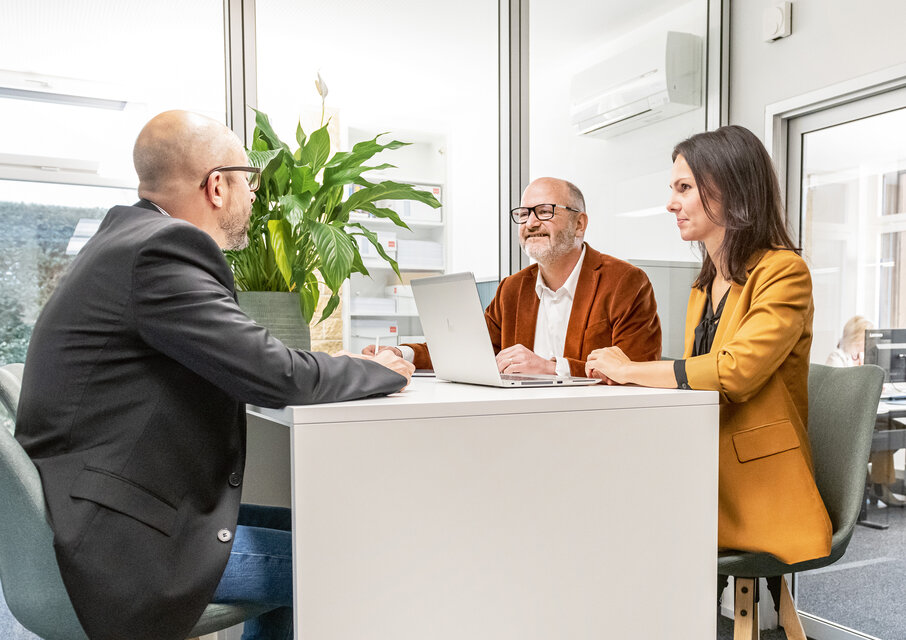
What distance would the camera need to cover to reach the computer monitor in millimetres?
2540

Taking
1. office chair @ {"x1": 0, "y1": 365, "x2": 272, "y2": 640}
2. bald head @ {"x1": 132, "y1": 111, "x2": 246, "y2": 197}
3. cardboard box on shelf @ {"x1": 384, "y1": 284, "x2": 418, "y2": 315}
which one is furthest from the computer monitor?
office chair @ {"x1": 0, "y1": 365, "x2": 272, "y2": 640}

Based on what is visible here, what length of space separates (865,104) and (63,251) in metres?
2.75

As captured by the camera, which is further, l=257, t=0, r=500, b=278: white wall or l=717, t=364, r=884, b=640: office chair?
l=257, t=0, r=500, b=278: white wall

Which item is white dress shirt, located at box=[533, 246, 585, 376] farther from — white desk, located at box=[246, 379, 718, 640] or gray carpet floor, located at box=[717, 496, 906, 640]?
gray carpet floor, located at box=[717, 496, 906, 640]

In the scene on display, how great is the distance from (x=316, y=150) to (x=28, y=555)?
112cm

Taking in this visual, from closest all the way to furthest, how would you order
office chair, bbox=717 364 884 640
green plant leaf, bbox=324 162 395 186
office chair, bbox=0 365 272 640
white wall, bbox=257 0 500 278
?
office chair, bbox=0 365 272 640 → office chair, bbox=717 364 884 640 → green plant leaf, bbox=324 162 395 186 → white wall, bbox=257 0 500 278

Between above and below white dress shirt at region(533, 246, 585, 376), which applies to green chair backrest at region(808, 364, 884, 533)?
below

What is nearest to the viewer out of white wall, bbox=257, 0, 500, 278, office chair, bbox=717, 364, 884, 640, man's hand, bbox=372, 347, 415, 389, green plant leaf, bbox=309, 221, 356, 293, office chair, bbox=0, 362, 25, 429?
man's hand, bbox=372, 347, 415, 389

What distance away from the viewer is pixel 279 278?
5.82 feet

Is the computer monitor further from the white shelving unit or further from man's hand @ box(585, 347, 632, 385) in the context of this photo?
the white shelving unit

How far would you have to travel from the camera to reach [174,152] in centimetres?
138

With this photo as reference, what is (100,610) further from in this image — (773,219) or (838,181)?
(838,181)

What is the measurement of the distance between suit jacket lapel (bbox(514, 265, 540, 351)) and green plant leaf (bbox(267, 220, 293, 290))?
0.95m

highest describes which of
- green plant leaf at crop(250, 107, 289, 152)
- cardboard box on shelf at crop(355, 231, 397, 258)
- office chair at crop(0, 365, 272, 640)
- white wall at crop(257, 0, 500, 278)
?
white wall at crop(257, 0, 500, 278)
